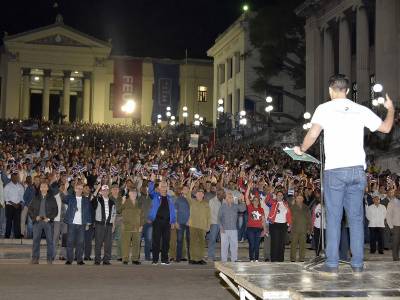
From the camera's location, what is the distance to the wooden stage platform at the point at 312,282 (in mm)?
4719

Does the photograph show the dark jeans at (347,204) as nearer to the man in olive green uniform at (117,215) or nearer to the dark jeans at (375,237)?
the man in olive green uniform at (117,215)

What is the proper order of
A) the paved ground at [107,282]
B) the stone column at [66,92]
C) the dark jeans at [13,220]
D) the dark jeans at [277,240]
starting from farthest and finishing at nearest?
the stone column at [66,92] < the dark jeans at [13,220] < the dark jeans at [277,240] < the paved ground at [107,282]

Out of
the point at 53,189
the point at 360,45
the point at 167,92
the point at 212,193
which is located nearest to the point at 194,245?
the point at 212,193

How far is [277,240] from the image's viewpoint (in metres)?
15.7

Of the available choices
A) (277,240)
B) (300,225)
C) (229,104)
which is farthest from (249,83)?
(277,240)

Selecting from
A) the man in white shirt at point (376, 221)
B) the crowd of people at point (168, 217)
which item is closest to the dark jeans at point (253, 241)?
the crowd of people at point (168, 217)

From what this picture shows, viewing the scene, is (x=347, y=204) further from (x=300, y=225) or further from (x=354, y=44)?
(x=354, y=44)

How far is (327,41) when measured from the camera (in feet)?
157

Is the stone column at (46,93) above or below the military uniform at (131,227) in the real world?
above

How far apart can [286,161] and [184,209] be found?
15158 mm

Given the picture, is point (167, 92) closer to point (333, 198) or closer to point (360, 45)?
point (360, 45)

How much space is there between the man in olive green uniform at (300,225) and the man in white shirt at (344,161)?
1003 cm

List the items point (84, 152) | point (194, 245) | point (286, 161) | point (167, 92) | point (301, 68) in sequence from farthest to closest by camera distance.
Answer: point (167, 92), point (301, 68), point (286, 161), point (84, 152), point (194, 245)

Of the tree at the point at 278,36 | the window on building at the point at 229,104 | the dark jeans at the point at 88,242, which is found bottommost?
the dark jeans at the point at 88,242
